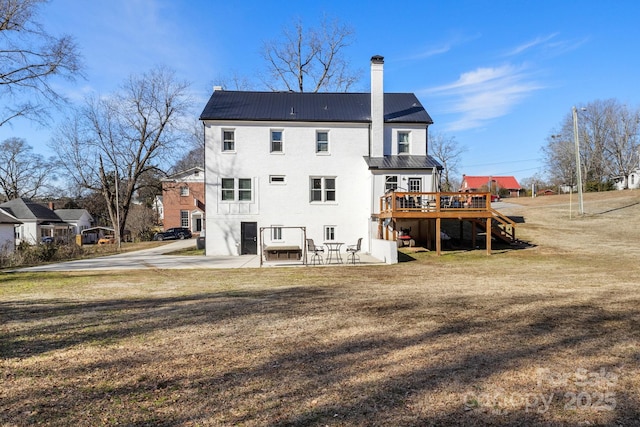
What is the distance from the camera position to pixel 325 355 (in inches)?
195

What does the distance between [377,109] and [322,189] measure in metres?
5.60

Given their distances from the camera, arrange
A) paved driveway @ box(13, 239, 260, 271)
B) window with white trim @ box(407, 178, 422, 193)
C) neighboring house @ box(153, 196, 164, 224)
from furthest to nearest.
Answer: neighboring house @ box(153, 196, 164, 224)
window with white trim @ box(407, 178, 422, 193)
paved driveway @ box(13, 239, 260, 271)

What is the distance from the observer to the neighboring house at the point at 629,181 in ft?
178

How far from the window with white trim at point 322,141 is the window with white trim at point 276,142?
7.03 feet

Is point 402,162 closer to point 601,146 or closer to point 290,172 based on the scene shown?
point 290,172

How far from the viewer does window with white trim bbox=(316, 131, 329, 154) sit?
23.9 metres

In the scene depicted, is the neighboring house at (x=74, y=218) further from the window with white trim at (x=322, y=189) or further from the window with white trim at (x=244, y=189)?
the window with white trim at (x=322, y=189)

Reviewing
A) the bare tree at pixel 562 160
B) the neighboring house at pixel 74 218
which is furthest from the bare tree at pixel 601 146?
the neighboring house at pixel 74 218

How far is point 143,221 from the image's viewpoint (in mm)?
52281

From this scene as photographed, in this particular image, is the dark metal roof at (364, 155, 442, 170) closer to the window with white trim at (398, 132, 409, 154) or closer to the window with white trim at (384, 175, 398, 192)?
the window with white trim at (398, 132, 409, 154)

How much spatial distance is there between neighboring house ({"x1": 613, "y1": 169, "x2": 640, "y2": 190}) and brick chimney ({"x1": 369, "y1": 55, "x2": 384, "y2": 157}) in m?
46.5

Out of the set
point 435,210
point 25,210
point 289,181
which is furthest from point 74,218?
point 435,210

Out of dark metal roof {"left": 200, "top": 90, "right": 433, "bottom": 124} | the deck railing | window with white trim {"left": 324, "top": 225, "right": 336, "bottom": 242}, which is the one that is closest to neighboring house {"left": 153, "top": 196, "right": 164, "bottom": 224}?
dark metal roof {"left": 200, "top": 90, "right": 433, "bottom": 124}

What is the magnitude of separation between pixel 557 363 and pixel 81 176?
43.4m
